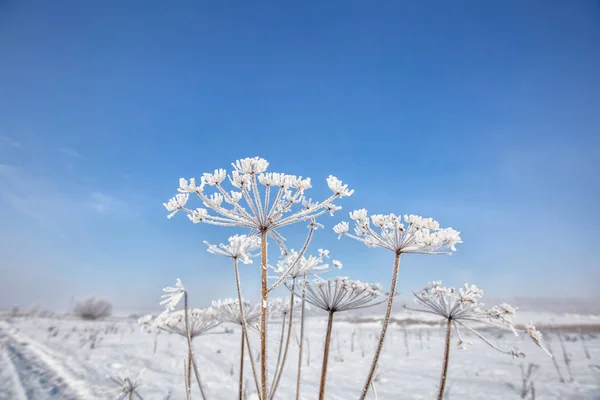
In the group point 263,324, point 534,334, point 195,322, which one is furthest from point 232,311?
point 534,334

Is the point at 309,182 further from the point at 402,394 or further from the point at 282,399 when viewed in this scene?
the point at 402,394

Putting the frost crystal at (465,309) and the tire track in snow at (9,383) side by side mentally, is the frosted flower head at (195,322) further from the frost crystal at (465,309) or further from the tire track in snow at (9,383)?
the tire track in snow at (9,383)

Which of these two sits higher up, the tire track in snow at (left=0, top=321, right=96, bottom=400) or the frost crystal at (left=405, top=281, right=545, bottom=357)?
the frost crystal at (left=405, top=281, right=545, bottom=357)

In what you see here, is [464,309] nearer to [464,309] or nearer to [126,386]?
[464,309]

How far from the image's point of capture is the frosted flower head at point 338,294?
3.15 meters

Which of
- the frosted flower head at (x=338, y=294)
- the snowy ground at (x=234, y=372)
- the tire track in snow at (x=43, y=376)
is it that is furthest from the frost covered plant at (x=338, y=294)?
the tire track in snow at (x=43, y=376)

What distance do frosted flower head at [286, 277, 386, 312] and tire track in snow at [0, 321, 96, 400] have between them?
7.41 metres

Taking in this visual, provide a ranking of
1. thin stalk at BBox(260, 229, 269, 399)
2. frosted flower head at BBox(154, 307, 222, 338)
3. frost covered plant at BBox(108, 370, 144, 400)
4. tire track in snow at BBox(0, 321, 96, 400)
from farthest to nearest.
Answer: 1. tire track in snow at BBox(0, 321, 96, 400)
2. frosted flower head at BBox(154, 307, 222, 338)
3. frost covered plant at BBox(108, 370, 144, 400)
4. thin stalk at BBox(260, 229, 269, 399)

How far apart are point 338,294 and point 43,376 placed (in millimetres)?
9852

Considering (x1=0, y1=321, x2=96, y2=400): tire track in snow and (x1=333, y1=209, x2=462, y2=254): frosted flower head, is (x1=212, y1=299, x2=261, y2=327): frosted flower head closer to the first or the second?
(x1=333, y1=209, x2=462, y2=254): frosted flower head

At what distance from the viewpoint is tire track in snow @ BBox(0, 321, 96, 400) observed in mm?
7363

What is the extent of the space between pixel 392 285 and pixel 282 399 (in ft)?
23.3

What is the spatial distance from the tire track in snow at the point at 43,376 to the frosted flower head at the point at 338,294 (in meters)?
7.41

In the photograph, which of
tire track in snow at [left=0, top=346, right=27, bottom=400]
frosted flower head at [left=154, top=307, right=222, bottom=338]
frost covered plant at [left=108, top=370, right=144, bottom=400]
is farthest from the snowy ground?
frosted flower head at [left=154, top=307, right=222, bottom=338]
